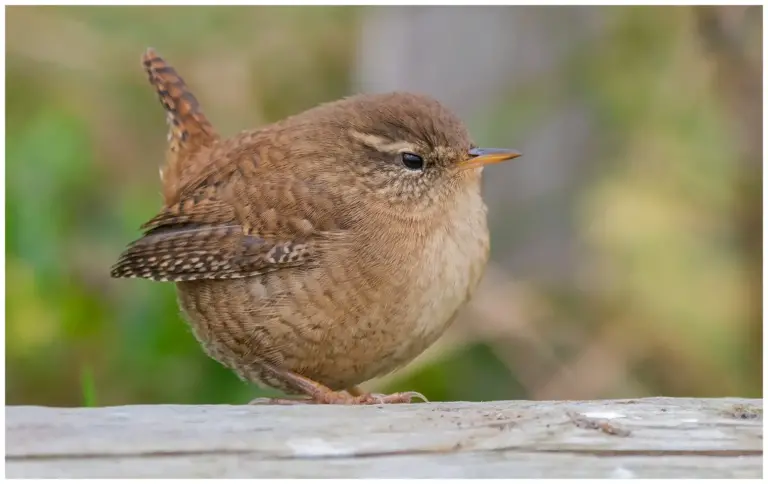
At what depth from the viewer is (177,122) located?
356 cm

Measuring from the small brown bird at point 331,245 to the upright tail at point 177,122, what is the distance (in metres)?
0.36

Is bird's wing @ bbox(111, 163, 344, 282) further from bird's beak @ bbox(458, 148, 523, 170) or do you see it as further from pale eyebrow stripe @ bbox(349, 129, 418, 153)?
bird's beak @ bbox(458, 148, 523, 170)

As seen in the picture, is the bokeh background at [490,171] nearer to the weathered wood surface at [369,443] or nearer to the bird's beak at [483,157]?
the bird's beak at [483,157]

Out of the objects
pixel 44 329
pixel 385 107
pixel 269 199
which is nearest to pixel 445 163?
pixel 385 107

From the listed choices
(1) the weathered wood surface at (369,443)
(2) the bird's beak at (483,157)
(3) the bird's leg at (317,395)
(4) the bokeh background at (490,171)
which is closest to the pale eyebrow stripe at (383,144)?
(2) the bird's beak at (483,157)

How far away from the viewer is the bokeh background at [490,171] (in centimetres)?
377

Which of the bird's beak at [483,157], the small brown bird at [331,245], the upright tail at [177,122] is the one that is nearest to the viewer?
the small brown bird at [331,245]

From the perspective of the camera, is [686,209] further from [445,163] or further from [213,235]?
[213,235]

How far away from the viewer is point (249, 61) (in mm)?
4875

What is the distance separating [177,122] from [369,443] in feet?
6.27

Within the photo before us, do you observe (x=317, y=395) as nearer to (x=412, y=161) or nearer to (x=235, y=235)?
(x=235, y=235)

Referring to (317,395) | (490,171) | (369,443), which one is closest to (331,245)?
(317,395)

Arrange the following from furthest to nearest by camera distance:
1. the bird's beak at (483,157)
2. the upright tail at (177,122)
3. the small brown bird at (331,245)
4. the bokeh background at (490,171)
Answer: the bokeh background at (490,171), the upright tail at (177,122), the bird's beak at (483,157), the small brown bird at (331,245)

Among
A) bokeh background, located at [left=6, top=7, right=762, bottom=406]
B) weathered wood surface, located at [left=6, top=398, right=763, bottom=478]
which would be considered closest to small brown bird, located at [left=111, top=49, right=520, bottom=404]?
weathered wood surface, located at [left=6, top=398, right=763, bottom=478]
